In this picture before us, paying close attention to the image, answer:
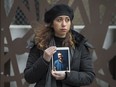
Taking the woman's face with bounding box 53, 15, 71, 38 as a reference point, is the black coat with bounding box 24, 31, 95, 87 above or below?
below

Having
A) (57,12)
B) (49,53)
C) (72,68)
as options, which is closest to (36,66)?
(49,53)

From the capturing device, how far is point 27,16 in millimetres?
5273

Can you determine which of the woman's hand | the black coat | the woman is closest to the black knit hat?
the woman

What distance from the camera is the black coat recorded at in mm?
2639

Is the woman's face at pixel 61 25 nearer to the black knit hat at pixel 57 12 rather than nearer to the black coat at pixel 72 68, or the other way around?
the black knit hat at pixel 57 12

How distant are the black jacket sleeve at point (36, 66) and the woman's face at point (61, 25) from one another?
0.19 metres

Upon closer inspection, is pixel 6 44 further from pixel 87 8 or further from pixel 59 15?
pixel 59 15

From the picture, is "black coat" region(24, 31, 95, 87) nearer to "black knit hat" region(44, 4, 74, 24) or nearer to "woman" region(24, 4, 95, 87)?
"woman" region(24, 4, 95, 87)

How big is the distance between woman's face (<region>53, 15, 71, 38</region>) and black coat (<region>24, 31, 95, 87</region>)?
0.47 ft

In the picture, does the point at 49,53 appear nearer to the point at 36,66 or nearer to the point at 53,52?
the point at 53,52

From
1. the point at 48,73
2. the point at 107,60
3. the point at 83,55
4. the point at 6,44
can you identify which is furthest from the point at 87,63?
the point at 6,44

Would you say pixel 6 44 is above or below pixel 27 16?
below

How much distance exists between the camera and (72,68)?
8.87 feet

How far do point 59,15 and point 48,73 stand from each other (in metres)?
0.43
